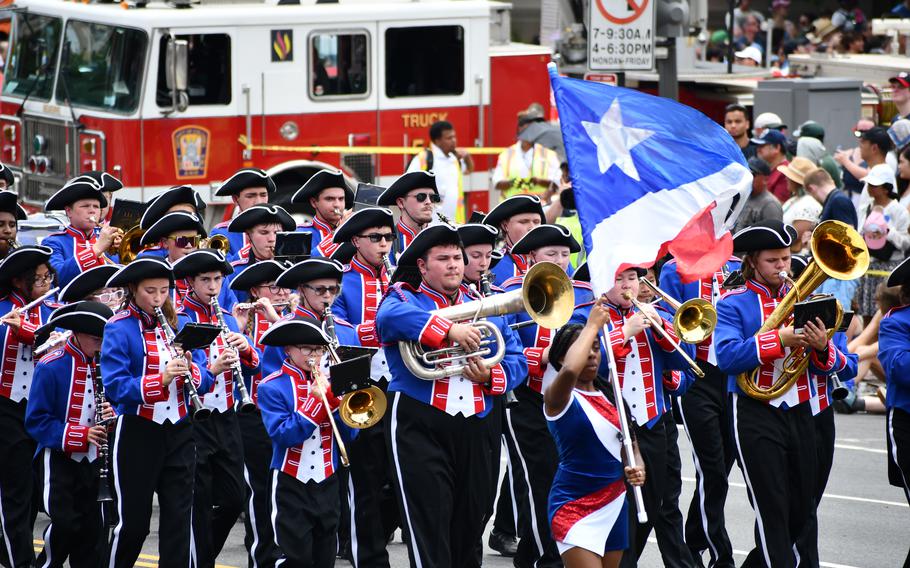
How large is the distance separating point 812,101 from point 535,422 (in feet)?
32.2

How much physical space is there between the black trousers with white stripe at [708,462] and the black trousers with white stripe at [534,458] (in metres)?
0.97

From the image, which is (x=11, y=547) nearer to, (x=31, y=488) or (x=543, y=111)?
(x=31, y=488)

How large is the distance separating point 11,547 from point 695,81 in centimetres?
1269

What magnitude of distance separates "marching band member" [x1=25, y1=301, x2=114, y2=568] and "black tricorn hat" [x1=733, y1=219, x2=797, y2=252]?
3434 millimetres

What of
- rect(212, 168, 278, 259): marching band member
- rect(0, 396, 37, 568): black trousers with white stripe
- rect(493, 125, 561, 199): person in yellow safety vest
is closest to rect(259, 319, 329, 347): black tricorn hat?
rect(0, 396, 37, 568): black trousers with white stripe

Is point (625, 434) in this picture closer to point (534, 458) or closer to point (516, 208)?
point (534, 458)

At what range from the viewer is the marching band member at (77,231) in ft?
36.0

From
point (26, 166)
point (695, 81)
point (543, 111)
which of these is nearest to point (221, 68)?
point (26, 166)

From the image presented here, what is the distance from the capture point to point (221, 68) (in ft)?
56.0

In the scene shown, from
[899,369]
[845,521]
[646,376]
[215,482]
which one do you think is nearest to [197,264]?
[215,482]

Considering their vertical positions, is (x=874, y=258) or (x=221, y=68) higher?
(x=221, y=68)

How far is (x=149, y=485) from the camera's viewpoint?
333 inches

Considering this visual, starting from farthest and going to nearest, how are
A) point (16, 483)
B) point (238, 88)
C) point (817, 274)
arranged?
point (238, 88) < point (16, 483) < point (817, 274)

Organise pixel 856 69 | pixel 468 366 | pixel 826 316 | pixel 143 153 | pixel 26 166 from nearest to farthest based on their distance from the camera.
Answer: pixel 468 366 < pixel 826 316 < pixel 143 153 < pixel 26 166 < pixel 856 69
